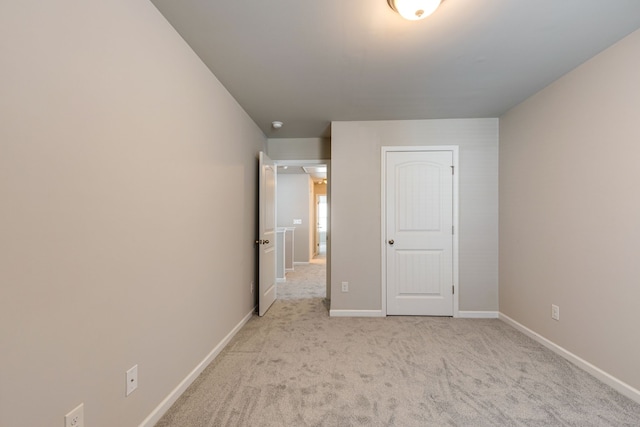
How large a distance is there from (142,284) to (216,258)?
88 centimetres

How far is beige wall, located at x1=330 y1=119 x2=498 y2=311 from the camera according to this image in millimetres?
3236

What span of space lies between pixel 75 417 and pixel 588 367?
315 centimetres

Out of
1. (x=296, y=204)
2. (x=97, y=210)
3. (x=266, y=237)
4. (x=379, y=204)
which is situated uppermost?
(x=296, y=204)

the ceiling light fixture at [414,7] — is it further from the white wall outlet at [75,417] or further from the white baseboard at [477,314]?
the white baseboard at [477,314]

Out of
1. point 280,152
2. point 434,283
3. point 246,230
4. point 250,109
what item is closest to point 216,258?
point 246,230

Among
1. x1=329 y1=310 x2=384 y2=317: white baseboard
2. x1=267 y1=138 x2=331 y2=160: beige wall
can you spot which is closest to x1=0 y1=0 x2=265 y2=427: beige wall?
x1=329 y1=310 x2=384 y2=317: white baseboard

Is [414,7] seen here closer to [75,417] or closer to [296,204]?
[75,417]

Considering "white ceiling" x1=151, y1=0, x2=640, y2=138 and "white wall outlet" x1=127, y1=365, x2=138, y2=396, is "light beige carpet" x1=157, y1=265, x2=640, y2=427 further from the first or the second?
"white ceiling" x1=151, y1=0, x2=640, y2=138

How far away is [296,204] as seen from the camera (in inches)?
293

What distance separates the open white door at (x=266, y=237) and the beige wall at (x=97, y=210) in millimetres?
1201

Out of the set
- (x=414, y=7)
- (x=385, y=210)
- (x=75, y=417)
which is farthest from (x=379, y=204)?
(x=75, y=417)

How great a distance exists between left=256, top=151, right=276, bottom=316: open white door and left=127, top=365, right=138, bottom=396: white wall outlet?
185cm

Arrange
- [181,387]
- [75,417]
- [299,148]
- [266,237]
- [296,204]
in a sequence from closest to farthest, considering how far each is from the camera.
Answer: [75,417]
[181,387]
[266,237]
[299,148]
[296,204]

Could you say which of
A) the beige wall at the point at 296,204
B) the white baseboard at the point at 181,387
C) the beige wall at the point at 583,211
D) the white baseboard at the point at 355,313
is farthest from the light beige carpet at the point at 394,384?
the beige wall at the point at 296,204
